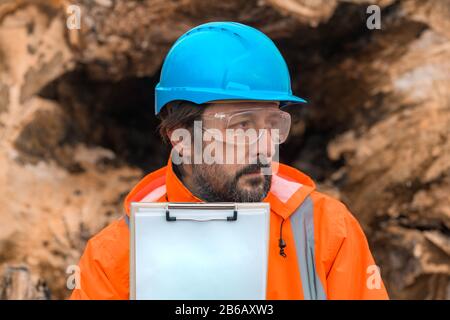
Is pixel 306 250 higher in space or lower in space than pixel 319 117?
lower

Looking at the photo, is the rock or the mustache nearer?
the mustache

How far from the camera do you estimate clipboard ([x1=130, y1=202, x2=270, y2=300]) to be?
1.55m

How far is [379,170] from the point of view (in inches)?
124

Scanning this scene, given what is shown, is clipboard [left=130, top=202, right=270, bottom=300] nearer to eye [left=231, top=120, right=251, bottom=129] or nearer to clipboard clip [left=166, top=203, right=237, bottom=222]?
clipboard clip [left=166, top=203, right=237, bottom=222]

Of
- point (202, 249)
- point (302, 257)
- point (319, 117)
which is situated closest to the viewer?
point (202, 249)

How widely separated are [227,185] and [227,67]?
309 millimetres

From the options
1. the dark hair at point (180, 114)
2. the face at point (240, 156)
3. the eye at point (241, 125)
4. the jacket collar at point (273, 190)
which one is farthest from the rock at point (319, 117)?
the eye at point (241, 125)

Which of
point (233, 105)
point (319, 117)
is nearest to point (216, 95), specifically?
point (233, 105)

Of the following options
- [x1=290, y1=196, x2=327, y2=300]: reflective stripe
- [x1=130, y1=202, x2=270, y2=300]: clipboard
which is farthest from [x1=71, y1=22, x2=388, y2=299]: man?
[x1=130, y1=202, x2=270, y2=300]: clipboard

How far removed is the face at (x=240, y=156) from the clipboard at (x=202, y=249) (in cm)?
23

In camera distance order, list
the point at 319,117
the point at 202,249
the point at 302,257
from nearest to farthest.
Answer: the point at 202,249 → the point at 302,257 → the point at 319,117

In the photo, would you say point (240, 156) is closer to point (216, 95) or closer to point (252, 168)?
point (252, 168)

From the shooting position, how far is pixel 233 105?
180 centimetres

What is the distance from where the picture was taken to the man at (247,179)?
66.8 inches
